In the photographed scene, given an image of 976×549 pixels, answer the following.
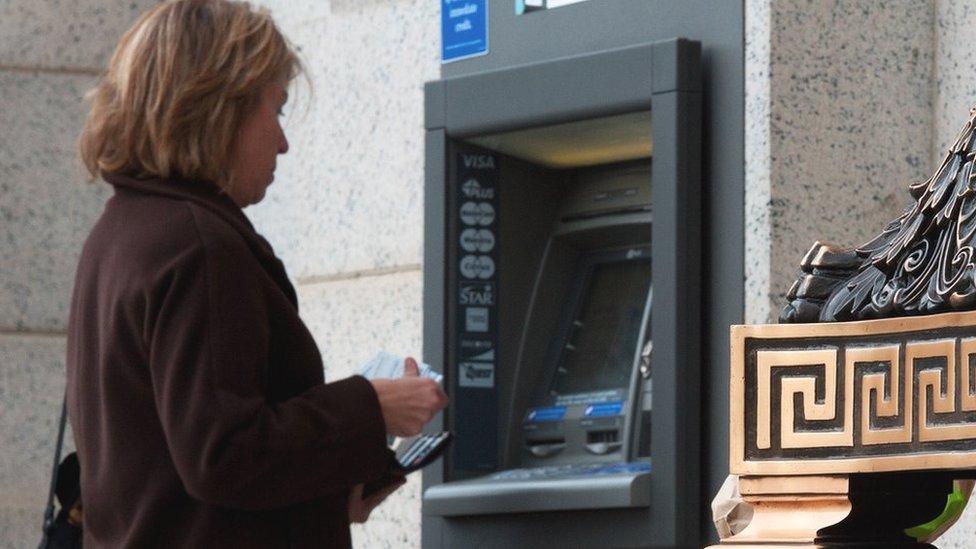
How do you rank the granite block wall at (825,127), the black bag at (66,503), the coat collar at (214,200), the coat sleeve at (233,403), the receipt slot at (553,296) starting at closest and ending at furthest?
the coat sleeve at (233,403) < the coat collar at (214,200) < the black bag at (66,503) < the granite block wall at (825,127) < the receipt slot at (553,296)

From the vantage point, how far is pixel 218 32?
247cm

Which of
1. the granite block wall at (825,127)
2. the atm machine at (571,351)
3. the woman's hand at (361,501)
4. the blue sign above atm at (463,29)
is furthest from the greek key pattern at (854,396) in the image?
the blue sign above atm at (463,29)

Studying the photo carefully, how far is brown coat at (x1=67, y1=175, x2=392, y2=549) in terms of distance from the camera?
2.24 metres

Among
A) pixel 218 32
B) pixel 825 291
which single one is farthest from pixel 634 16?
pixel 825 291

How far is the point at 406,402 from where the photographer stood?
245 cm

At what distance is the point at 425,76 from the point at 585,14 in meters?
0.61

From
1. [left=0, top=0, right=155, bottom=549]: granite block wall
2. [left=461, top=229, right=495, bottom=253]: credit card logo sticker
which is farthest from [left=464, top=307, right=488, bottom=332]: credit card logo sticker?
[left=0, top=0, right=155, bottom=549]: granite block wall

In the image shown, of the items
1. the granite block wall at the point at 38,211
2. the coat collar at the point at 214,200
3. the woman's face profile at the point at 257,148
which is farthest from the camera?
the granite block wall at the point at 38,211

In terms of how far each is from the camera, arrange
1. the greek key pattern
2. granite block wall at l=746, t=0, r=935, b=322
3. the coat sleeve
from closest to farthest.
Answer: the greek key pattern, the coat sleeve, granite block wall at l=746, t=0, r=935, b=322

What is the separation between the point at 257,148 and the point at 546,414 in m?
1.08

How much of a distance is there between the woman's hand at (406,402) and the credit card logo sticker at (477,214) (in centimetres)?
96

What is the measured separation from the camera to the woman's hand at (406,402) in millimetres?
2443

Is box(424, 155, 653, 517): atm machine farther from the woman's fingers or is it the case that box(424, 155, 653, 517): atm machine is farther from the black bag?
the black bag

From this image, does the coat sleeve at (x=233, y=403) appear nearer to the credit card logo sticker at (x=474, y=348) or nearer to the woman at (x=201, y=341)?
the woman at (x=201, y=341)
